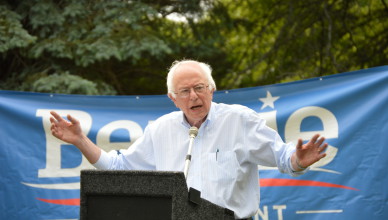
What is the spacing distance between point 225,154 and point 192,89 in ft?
1.32

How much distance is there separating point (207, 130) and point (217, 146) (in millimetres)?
123

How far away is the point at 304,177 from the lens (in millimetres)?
4492

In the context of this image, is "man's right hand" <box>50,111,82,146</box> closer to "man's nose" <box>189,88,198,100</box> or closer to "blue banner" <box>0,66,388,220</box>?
"man's nose" <box>189,88,198,100</box>

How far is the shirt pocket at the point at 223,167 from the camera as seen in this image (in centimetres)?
278

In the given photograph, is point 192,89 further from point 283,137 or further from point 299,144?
point 283,137

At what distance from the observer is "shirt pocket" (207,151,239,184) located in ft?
9.11

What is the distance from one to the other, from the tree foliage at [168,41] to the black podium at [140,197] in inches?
145

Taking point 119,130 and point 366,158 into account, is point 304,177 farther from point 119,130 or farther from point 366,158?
point 119,130

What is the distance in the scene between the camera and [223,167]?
281 centimetres

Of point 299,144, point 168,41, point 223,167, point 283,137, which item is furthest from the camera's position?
point 168,41

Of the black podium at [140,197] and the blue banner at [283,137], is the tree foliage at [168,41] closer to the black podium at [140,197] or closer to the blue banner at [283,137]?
the blue banner at [283,137]

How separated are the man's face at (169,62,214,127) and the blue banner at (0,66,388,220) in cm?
180

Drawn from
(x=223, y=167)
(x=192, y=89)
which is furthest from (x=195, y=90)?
(x=223, y=167)

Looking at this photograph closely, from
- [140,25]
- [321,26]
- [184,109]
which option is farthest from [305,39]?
[184,109]
